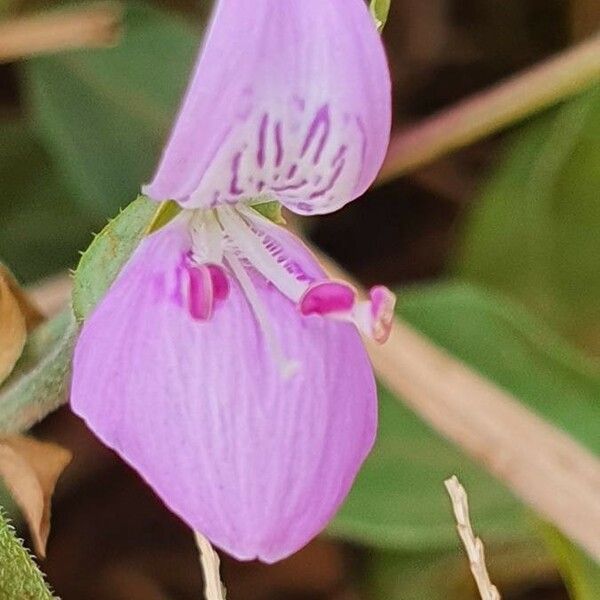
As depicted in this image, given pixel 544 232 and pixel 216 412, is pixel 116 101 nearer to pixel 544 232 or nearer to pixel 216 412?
pixel 544 232

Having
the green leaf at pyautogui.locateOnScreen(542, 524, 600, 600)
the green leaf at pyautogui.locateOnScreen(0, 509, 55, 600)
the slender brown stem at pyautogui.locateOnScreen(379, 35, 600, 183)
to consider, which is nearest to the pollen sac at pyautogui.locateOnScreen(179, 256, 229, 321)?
the green leaf at pyautogui.locateOnScreen(0, 509, 55, 600)

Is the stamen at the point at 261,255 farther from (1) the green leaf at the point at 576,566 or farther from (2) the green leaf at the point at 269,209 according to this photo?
(1) the green leaf at the point at 576,566

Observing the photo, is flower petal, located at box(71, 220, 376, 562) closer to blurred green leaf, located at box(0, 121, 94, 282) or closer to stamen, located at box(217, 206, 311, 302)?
stamen, located at box(217, 206, 311, 302)

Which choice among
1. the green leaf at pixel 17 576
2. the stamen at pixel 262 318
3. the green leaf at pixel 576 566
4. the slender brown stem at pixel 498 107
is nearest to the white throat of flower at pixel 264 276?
the stamen at pixel 262 318

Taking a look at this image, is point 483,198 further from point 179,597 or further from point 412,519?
point 179,597

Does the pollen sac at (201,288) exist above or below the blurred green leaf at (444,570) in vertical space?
above

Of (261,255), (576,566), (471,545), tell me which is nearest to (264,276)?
(261,255)

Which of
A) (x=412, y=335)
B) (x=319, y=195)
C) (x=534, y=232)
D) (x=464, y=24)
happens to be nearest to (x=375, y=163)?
(x=319, y=195)

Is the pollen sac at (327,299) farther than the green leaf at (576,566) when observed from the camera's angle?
No
